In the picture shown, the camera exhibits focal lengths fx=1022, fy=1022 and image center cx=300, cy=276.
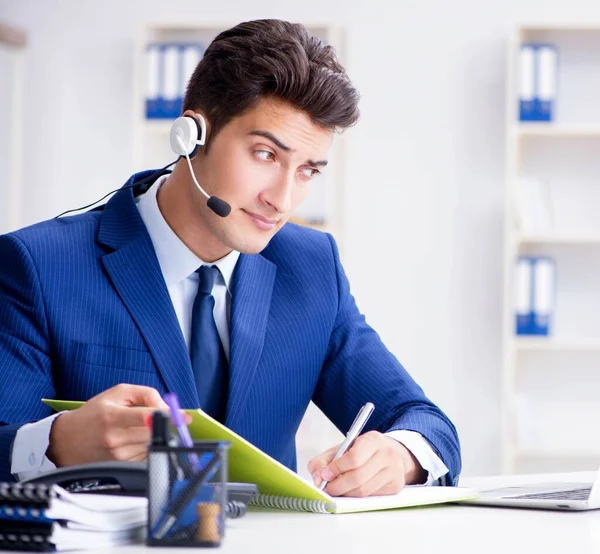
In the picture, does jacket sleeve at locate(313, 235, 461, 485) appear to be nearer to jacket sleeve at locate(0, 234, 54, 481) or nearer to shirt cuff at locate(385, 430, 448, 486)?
shirt cuff at locate(385, 430, 448, 486)

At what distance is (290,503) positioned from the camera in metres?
1.24

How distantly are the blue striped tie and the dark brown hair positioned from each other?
283 mm

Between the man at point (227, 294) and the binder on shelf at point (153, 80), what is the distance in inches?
Result: 94.1

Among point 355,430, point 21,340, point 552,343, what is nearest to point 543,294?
point 552,343

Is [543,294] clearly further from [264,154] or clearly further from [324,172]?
[264,154]

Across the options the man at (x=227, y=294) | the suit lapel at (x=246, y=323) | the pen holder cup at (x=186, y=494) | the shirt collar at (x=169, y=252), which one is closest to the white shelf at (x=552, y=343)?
the man at (x=227, y=294)

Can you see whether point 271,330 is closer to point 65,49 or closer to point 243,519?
point 243,519

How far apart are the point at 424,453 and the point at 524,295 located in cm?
261

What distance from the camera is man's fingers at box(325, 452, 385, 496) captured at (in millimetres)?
1347

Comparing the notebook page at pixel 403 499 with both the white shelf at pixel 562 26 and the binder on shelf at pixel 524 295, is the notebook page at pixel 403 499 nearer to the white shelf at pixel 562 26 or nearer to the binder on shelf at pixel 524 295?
the binder on shelf at pixel 524 295

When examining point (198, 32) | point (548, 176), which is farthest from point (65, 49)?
point (548, 176)

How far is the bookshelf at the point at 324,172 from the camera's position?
4.13m

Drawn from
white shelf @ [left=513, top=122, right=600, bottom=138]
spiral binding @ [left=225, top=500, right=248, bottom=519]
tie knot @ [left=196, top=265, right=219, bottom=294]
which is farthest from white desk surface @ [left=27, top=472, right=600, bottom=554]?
white shelf @ [left=513, top=122, right=600, bottom=138]

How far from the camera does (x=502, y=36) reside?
4371 mm
